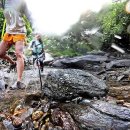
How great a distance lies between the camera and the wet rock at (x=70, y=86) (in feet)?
19.3

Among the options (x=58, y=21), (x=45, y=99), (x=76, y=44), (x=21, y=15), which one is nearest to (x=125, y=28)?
(x=76, y=44)

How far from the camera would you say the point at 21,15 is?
738 cm

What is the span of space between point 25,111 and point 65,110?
0.65 m

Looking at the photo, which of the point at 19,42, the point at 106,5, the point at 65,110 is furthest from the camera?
the point at 106,5

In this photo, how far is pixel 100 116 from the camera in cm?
509

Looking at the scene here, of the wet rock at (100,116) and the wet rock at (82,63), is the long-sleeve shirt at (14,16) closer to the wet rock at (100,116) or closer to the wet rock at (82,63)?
the wet rock at (100,116)

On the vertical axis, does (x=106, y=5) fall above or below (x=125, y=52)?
above

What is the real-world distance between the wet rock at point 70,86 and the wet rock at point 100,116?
0.30 meters

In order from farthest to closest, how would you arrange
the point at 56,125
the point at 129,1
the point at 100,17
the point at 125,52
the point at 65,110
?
the point at 100,17, the point at 129,1, the point at 125,52, the point at 65,110, the point at 56,125

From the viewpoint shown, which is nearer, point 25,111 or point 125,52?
point 25,111

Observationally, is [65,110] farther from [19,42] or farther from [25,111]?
[19,42]

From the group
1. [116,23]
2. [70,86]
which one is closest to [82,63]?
[116,23]

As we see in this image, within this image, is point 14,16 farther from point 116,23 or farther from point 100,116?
point 116,23

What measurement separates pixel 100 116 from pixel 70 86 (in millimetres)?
1026
